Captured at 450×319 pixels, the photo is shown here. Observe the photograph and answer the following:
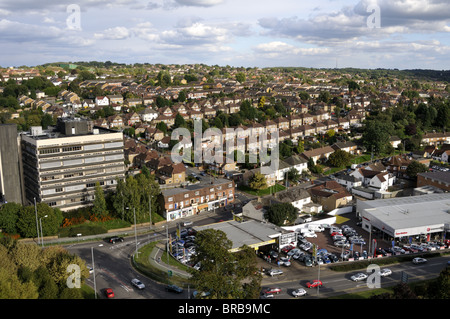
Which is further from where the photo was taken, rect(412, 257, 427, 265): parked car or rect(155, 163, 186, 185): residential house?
rect(155, 163, 186, 185): residential house

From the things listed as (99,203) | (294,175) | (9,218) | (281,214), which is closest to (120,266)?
(99,203)

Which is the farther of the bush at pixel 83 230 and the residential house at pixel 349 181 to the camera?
the residential house at pixel 349 181


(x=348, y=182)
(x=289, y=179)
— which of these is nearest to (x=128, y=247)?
(x=289, y=179)

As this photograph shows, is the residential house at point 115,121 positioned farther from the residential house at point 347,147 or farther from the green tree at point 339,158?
the green tree at point 339,158

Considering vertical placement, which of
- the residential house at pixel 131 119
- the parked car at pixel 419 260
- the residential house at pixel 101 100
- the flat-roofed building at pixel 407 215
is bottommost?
the parked car at pixel 419 260

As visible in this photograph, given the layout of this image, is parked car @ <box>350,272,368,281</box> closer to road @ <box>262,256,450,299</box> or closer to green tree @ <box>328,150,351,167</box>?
road @ <box>262,256,450,299</box>

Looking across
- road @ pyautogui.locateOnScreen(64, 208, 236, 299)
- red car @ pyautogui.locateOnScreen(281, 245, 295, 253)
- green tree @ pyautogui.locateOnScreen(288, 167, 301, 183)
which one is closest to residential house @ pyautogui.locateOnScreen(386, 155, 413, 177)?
green tree @ pyautogui.locateOnScreen(288, 167, 301, 183)

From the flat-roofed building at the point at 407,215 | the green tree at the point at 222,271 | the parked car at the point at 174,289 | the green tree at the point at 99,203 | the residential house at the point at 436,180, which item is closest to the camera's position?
the green tree at the point at 222,271

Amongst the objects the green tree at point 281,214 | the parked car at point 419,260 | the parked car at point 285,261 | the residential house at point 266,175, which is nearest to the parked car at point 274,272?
the parked car at point 285,261
